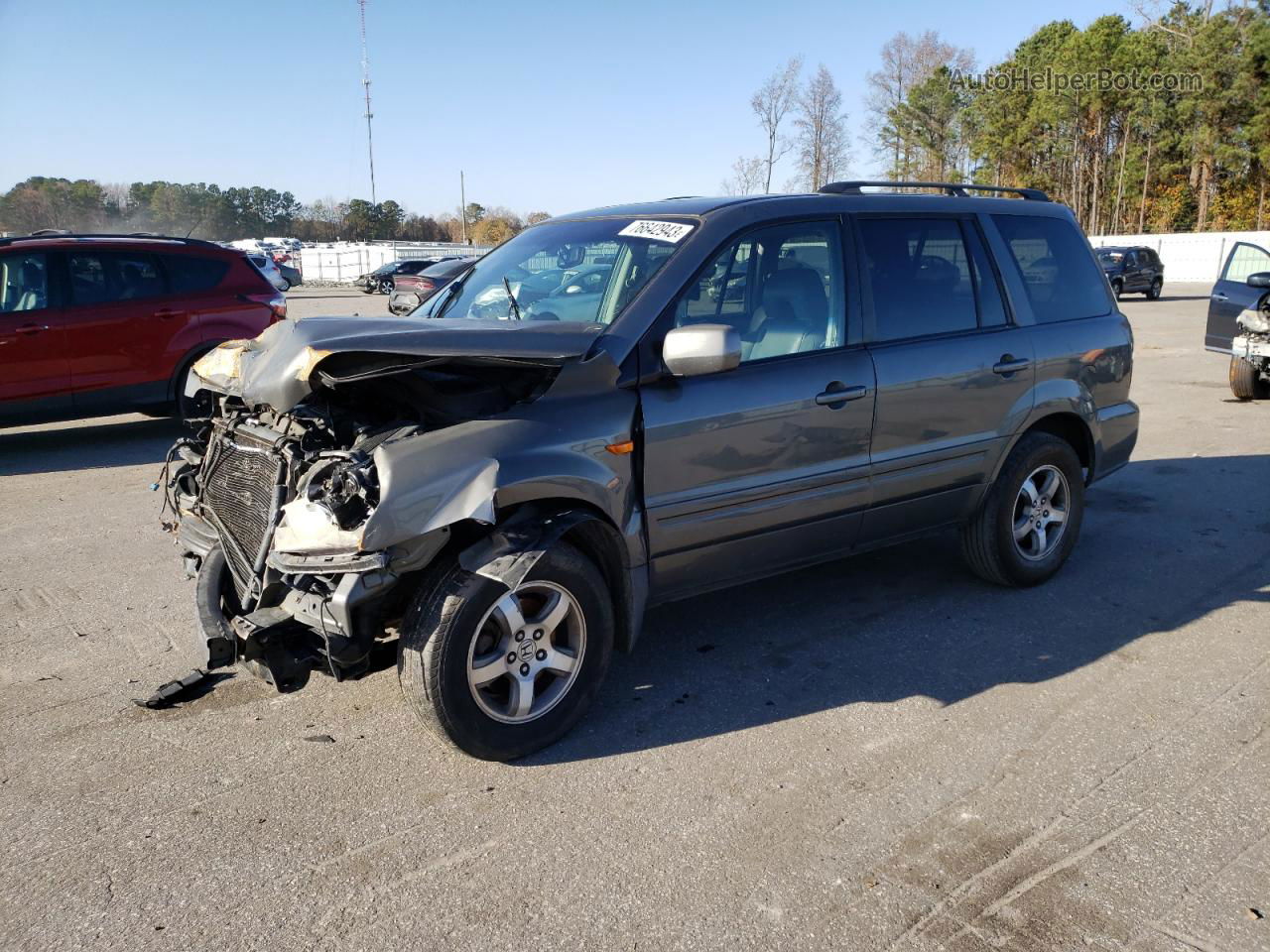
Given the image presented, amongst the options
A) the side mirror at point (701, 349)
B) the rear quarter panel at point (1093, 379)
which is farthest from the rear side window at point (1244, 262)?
the side mirror at point (701, 349)

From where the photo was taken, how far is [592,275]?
13.5 ft

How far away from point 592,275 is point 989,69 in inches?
2778

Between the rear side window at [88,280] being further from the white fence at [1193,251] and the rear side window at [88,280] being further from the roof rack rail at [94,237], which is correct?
the white fence at [1193,251]

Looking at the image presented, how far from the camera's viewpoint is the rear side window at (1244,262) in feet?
38.1

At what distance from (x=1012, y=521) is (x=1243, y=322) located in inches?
313

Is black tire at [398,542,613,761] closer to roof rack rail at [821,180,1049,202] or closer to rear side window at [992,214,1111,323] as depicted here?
roof rack rail at [821,180,1049,202]

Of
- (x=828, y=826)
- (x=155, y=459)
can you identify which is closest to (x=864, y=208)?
(x=828, y=826)

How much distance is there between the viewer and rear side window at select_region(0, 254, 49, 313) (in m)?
8.59

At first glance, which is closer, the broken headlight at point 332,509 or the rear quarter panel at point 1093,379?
the broken headlight at point 332,509

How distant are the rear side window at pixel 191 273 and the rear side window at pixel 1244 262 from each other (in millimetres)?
11267

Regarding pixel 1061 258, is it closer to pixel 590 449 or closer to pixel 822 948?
pixel 590 449

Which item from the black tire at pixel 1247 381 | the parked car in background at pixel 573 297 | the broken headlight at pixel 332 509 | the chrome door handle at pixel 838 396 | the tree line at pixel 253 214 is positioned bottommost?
the black tire at pixel 1247 381

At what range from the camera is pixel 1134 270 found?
30172 millimetres

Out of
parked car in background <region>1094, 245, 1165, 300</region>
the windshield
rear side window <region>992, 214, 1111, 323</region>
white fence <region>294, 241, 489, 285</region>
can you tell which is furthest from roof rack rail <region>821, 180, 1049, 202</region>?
white fence <region>294, 241, 489, 285</region>
